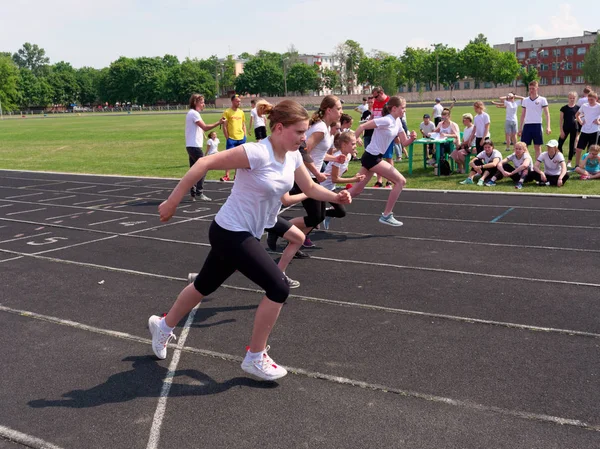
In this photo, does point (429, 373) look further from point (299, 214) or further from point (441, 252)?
point (299, 214)

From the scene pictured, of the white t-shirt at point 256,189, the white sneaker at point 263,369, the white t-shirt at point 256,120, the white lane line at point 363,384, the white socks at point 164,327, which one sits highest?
the white t-shirt at point 256,120

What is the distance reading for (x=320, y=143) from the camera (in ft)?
24.8

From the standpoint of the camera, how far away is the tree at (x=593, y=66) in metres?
102

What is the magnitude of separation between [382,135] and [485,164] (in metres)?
5.45

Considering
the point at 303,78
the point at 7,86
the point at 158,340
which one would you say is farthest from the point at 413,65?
the point at 158,340

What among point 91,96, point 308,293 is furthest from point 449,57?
point 308,293

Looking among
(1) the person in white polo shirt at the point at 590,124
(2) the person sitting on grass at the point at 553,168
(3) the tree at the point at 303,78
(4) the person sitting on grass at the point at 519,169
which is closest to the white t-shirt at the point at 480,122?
(4) the person sitting on grass at the point at 519,169

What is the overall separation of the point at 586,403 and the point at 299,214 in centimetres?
755

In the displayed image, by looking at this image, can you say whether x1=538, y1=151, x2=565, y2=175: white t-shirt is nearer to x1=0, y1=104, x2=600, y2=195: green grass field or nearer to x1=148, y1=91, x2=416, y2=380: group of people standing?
x1=0, y1=104, x2=600, y2=195: green grass field

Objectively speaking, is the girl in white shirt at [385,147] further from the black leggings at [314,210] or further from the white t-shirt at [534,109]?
the white t-shirt at [534,109]

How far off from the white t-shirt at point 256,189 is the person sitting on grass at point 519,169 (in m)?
9.97

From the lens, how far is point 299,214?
11164mm

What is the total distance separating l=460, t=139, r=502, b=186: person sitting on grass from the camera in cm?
1373

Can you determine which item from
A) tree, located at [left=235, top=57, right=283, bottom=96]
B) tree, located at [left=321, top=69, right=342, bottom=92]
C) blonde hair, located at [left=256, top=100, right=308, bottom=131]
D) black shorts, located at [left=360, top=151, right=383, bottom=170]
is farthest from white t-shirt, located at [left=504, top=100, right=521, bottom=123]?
tree, located at [left=235, top=57, right=283, bottom=96]
